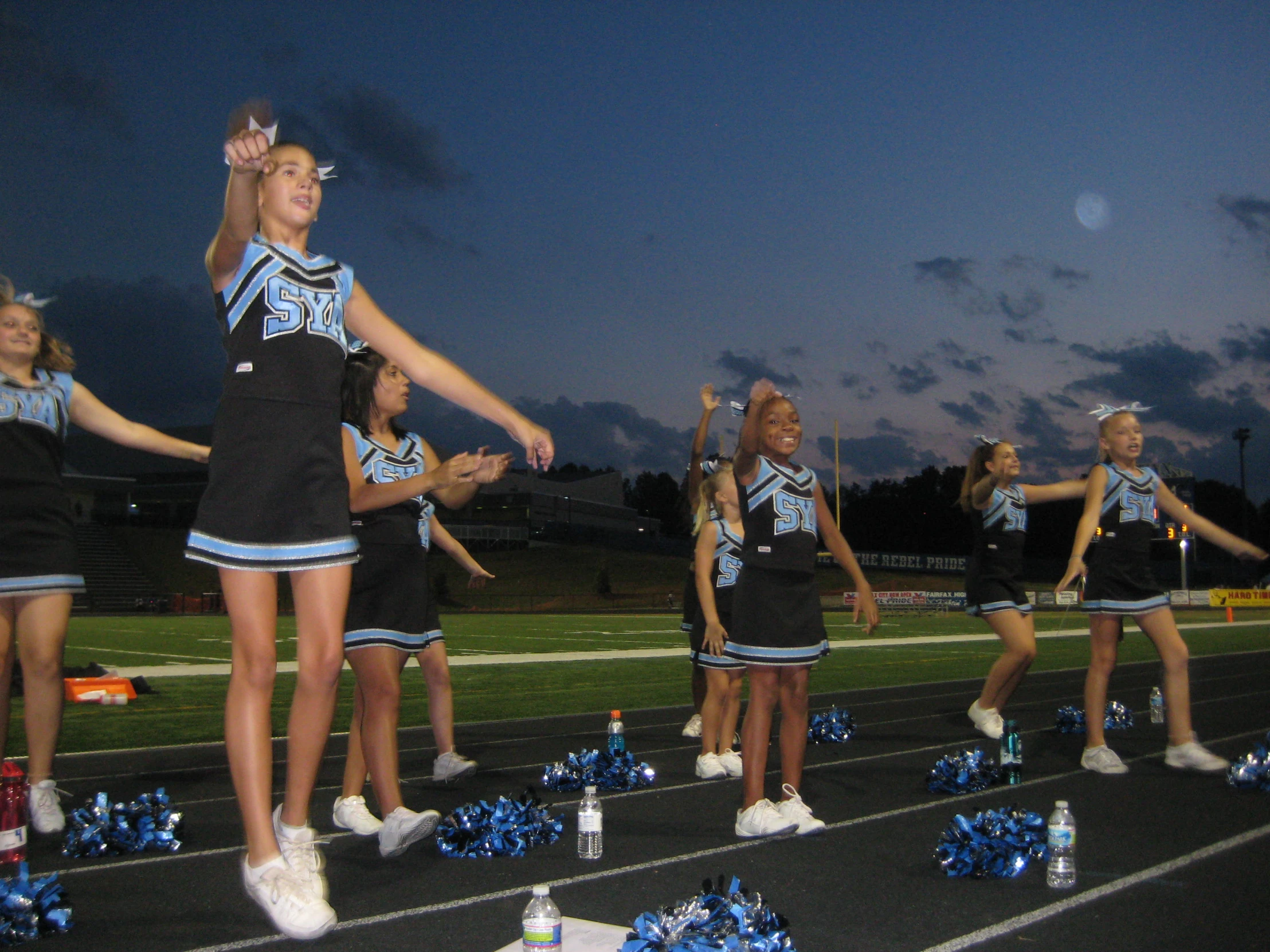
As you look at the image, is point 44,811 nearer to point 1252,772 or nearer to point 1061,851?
point 1061,851

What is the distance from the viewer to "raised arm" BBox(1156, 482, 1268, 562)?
6371mm

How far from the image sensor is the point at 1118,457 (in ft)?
22.9

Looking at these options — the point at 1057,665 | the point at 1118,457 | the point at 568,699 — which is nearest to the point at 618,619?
the point at 1057,665

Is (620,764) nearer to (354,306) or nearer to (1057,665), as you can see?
(354,306)

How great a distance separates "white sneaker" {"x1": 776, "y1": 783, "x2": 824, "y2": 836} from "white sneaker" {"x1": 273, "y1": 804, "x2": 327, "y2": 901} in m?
2.16

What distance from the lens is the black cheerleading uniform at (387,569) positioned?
453cm

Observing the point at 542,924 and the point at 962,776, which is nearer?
the point at 542,924

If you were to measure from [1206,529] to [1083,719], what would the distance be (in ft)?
7.58

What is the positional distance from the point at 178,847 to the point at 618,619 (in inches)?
1226

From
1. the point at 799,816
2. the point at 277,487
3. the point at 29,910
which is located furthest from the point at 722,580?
the point at 29,910

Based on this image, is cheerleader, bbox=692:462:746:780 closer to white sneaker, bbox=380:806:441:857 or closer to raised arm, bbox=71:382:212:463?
white sneaker, bbox=380:806:441:857

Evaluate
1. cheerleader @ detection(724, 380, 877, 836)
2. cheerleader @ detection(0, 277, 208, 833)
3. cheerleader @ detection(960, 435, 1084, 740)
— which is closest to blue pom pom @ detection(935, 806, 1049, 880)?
cheerleader @ detection(724, 380, 877, 836)

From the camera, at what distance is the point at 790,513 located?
507cm

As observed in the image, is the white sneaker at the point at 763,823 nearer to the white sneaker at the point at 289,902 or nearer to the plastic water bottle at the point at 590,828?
the plastic water bottle at the point at 590,828
